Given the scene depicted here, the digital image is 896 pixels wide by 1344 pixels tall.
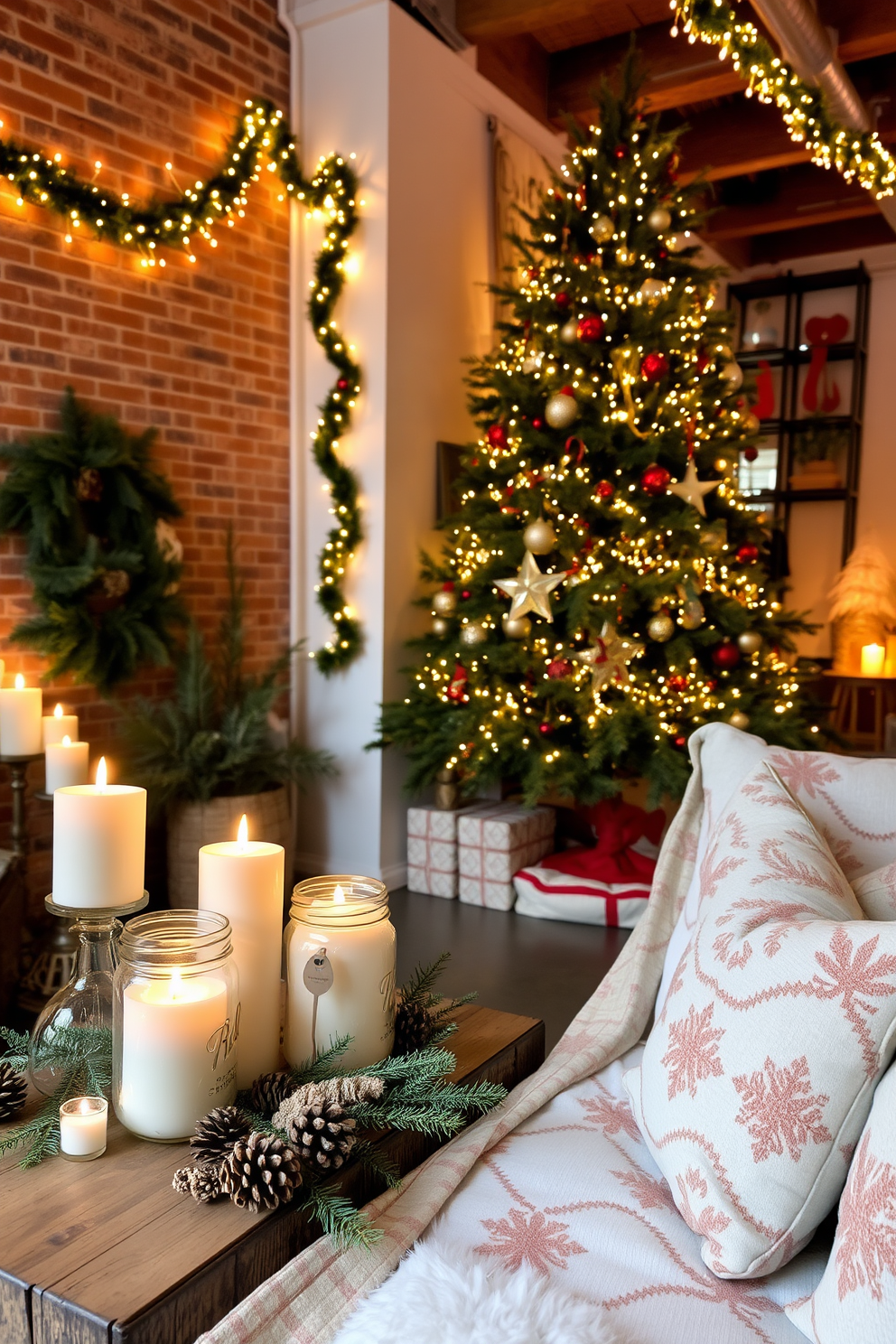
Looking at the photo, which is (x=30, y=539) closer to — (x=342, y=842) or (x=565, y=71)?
(x=342, y=842)

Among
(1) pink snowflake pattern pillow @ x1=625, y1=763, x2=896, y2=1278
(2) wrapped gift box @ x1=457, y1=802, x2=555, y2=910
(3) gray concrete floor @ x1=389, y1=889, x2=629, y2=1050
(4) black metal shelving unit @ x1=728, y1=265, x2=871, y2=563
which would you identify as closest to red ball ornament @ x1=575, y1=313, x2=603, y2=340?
(2) wrapped gift box @ x1=457, y1=802, x2=555, y2=910

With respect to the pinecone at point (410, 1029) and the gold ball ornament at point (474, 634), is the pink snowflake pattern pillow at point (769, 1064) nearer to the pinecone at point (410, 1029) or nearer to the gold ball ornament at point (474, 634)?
the pinecone at point (410, 1029)

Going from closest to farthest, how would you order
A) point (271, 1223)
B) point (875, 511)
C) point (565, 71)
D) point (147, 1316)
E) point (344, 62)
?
point (147, 1316) → point (271, 1223) → point (344, 62) → point (565, 71) → point (875, 511)

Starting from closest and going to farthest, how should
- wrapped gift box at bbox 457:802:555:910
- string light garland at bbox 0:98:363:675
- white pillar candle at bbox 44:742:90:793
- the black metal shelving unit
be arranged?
white pillar candle at bbox 44:742:90:793 → string light garland at bbox 0:98:363:675 → wrapped gift box at bbox 457:802:555:910 → the black metal shelving unit

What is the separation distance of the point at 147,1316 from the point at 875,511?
20.4 ft

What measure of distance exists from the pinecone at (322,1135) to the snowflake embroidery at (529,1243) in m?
0.16

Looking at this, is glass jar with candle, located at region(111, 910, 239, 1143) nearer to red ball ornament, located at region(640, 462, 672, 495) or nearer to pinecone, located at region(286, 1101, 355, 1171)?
pinecone, located at region(286, 1101, 355, 1171)

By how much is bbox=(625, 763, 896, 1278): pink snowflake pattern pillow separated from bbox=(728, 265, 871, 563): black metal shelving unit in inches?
213

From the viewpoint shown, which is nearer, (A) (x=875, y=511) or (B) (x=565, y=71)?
(B) (x=565, y=71)

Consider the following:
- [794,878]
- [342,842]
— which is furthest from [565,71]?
[794,878]

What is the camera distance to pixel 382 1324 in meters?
0.76

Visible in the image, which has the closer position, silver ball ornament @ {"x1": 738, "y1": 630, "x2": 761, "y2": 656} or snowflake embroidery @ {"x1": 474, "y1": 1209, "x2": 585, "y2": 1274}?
snowflake embroidery @ {"x1": 474, "y1": 1209, "x2": 585, "y2": 1274}

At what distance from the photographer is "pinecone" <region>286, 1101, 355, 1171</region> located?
2.79 feet

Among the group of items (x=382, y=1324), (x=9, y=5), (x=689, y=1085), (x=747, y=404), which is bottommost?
(x=382, y=1324)
